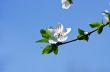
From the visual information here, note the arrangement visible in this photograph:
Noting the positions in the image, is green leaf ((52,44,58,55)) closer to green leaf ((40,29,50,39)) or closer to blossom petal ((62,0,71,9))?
green leaf ((40,29,50,39))

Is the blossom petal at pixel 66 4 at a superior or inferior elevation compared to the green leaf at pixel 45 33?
superior

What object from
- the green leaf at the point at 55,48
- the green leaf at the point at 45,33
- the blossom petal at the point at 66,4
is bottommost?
the green leaf at the point at 55,48

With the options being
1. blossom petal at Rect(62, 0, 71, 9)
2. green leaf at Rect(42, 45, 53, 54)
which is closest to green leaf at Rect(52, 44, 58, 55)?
green leaf at Rect(42, 45, 53, 54)

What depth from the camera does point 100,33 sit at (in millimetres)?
2598

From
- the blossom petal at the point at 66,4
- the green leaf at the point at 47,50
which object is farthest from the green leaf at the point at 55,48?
the blossom petal at the point at 66,4

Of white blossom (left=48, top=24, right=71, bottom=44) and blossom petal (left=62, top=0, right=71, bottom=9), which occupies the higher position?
blossom petal (left=62, top=0, right=71, bottom=9)

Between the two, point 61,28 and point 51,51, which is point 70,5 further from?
point 51,51

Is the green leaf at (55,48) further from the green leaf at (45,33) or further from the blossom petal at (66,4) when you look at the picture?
the blossom petal at (66,4)

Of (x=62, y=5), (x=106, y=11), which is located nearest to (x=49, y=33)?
(x=62, y=5)

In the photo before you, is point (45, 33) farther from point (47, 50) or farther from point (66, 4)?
point (66, 4)

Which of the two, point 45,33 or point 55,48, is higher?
point 45,33

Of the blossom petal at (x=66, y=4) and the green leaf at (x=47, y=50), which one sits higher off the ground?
the blossom petal at (x=66, y=4)

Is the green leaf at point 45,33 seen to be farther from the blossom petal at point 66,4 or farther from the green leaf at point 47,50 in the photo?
the blossom petal at point 66,4

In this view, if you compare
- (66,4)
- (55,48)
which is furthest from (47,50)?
(66,4)
